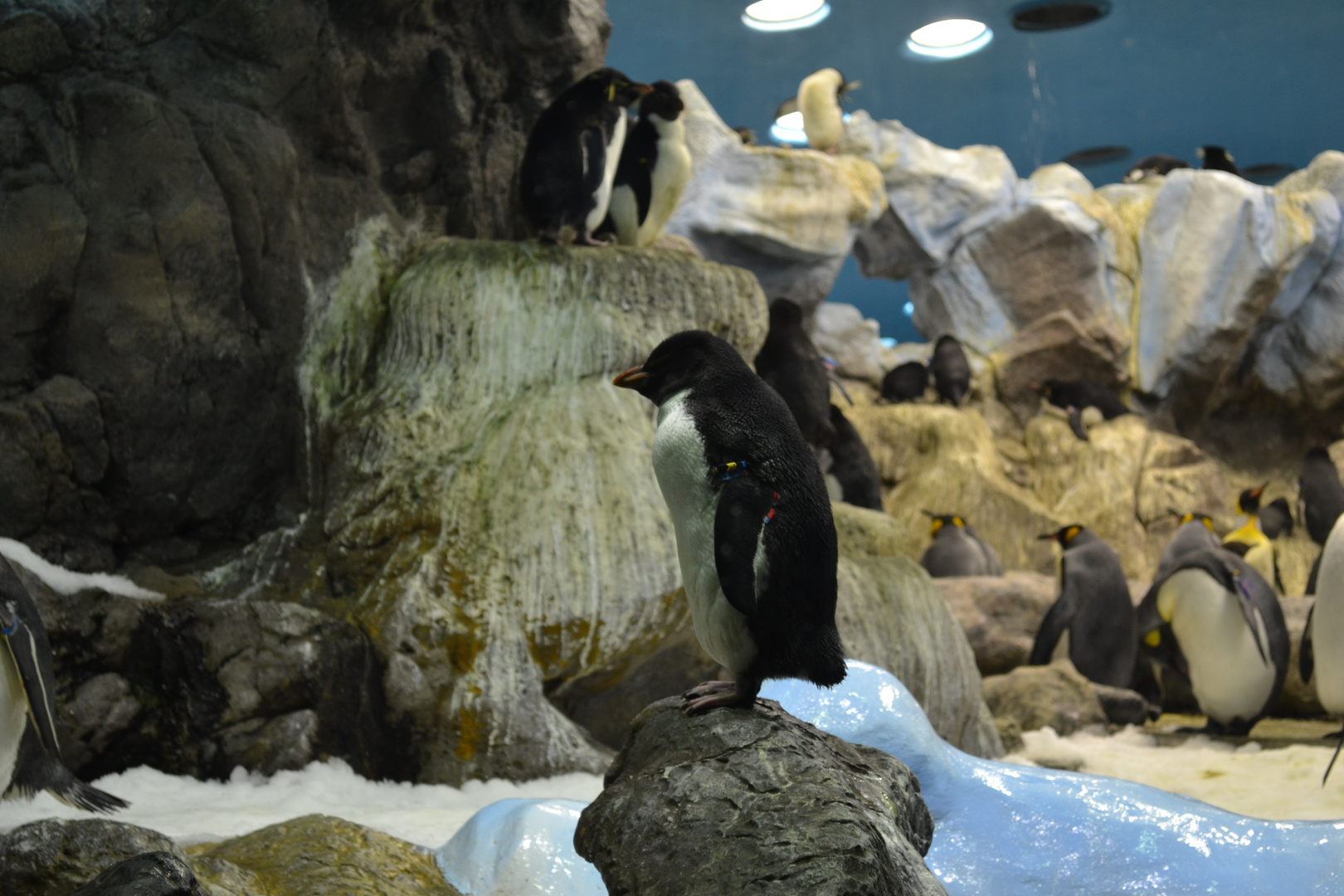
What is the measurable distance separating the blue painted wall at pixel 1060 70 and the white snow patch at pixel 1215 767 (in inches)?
258

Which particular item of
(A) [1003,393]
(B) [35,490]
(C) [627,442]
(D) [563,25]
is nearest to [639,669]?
(C) [627,442]

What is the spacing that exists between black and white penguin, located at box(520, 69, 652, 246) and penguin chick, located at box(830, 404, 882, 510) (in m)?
3.40

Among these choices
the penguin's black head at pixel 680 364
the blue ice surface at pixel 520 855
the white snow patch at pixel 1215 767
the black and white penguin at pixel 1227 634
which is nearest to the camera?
the penguin's black head at pixel 680 364

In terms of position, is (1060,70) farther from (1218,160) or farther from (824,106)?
(824,106)

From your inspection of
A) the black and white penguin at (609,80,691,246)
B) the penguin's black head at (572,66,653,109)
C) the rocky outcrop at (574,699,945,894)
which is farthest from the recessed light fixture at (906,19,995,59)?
the rocky outcrop at (574,699,945,894)

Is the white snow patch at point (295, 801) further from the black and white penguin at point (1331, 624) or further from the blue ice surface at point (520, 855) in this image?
the black and white penguin at point (1331, 624)

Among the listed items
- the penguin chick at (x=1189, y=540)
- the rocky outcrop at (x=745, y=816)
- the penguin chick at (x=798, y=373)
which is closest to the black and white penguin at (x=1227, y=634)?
the penguin chick at (x=1189, y=540)

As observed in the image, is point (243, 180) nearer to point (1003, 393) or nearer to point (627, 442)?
point (627, 442)

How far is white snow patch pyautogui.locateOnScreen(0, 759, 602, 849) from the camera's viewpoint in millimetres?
2674

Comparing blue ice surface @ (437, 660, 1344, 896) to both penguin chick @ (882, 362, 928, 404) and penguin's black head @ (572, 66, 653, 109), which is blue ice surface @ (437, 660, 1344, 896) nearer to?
penguin's black head @ (572, 66, 653, 109)

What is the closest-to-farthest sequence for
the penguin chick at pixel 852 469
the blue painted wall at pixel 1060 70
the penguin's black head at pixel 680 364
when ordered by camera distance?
the penguin's black head at pixel 680 364, the penguin chick at pixel 852 469, the blue painted wall at pixel 1060 70

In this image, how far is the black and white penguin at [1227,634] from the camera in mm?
5145

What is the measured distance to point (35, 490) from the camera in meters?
3.56

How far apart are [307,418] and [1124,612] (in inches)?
177
